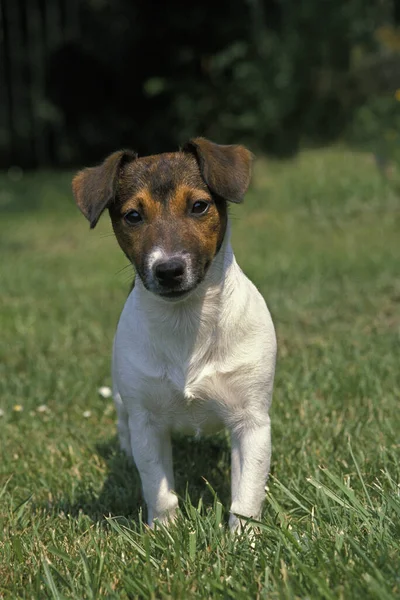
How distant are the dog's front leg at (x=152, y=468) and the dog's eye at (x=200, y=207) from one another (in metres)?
0.91

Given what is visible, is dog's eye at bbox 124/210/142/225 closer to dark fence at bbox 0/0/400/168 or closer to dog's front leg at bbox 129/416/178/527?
dog's front leg at bbox 129/416/178/527

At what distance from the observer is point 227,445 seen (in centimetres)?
454

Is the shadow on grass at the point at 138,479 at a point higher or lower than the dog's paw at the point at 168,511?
lower

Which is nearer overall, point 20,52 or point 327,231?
point 327,231

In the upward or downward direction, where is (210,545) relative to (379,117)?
upward

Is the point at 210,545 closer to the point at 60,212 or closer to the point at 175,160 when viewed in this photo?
the point at 175,160

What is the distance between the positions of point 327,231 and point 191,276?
7.14m

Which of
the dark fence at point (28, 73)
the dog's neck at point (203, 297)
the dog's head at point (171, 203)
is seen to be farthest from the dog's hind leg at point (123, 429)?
the dark fence at point (28, 73)

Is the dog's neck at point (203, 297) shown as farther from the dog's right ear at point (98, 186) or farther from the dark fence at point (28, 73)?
the dark fence at point (28, 73)

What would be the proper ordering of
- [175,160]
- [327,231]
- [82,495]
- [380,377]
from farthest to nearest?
1. [327,231]
2. [380,377]
3. [82,495]
4. [175,160]

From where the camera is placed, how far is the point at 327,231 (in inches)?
399

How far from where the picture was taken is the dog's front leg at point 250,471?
339 cm

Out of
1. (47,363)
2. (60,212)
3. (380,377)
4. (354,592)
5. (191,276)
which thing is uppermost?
(191,276)

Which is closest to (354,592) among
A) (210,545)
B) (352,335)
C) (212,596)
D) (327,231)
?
(212,596)
